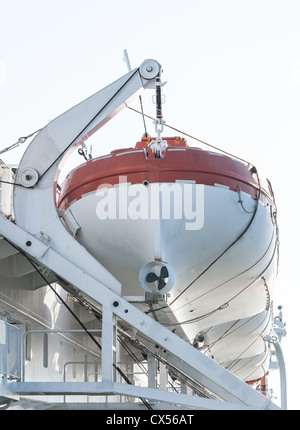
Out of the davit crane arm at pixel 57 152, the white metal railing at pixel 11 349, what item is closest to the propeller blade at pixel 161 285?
the davit crane arm at pixel 57 152

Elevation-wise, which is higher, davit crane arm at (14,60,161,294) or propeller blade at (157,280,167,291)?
davit crane arm at (14,60,161,294)

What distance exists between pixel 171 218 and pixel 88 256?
115 cm

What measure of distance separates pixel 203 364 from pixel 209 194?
1860 mm

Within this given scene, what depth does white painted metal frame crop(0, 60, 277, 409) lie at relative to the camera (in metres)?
7.20

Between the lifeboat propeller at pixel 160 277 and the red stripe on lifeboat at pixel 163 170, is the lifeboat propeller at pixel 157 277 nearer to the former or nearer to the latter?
the lifeboat propeller at pixel 160 277

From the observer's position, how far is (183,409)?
7801 mm

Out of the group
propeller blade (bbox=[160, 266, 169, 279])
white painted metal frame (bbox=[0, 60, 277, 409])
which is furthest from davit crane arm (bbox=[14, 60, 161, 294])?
propeller blade (bbox=[160, 266, 169, 279])

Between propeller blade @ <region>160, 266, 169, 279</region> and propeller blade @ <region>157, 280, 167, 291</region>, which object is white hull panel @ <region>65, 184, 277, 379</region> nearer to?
propeller blade @ <region>160, 266, 169, 279</region>

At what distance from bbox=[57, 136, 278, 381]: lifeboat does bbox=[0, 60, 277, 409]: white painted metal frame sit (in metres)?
0.48

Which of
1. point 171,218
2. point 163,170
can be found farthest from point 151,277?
point 163,170

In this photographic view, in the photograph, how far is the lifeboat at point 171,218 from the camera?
322 inches
